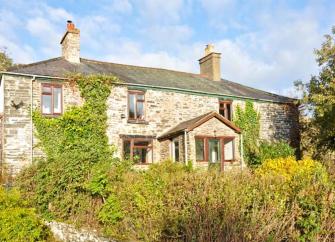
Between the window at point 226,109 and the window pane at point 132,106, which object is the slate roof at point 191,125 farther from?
the window at point 226,109

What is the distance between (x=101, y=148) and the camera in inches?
800

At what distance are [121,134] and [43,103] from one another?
14.7 feet

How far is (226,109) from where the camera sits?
25.0 metres

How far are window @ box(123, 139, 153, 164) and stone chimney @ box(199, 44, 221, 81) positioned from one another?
861cm

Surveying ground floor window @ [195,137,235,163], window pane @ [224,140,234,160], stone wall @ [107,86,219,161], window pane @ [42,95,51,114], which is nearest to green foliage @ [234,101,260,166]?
window pane @ [224,140,234,160]

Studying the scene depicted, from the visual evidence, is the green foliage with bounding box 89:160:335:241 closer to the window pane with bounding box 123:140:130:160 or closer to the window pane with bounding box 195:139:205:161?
the window pane with bounding box 123:140:130:160

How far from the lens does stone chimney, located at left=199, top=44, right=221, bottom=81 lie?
91.7 ft

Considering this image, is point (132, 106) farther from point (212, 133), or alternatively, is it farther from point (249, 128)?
point (249, 128)

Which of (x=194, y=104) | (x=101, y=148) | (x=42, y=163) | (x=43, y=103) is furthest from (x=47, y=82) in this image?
(x=194, y=104)

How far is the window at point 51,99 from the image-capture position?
19.6 m

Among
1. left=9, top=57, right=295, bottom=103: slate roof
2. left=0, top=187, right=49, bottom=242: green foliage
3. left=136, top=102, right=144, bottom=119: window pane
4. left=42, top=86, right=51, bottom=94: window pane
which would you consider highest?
left=9, top=57, right=295, bottom=103: slate roof

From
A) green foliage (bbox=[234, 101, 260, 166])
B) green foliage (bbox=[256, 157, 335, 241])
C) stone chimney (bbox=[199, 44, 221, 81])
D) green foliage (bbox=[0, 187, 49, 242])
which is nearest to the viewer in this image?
green foliage (bbox=[256, 157, 335, 241])

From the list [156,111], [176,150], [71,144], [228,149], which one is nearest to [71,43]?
[156,111]

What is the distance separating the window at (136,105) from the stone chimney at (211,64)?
7762mm
